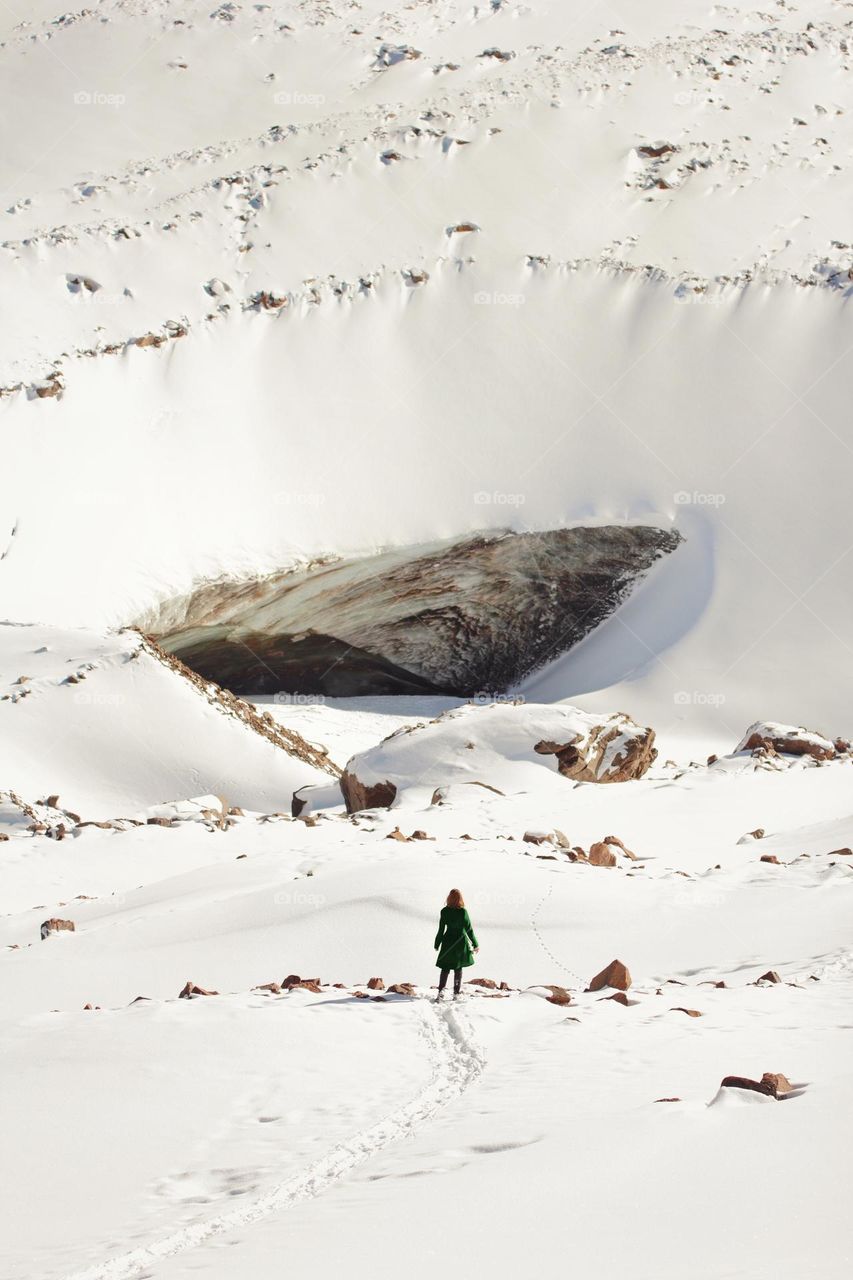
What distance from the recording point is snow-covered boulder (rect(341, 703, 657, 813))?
38.5 ft

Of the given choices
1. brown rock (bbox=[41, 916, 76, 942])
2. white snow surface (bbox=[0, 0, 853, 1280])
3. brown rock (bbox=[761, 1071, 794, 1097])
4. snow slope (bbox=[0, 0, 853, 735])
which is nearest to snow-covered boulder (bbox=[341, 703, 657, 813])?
white snow surface (bbox=[0, 0, 853, 1280])

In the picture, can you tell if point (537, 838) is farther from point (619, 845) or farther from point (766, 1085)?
point (766, 1085)

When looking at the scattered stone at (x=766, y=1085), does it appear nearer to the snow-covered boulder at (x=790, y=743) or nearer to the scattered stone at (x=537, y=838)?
the scattered stone at (x=537, y=838)

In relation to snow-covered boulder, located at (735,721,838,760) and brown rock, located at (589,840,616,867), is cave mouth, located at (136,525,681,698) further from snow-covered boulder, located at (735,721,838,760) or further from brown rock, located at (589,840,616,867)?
brown rock, located at (589,840,616,867)

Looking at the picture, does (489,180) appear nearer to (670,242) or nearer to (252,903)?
(670,242)

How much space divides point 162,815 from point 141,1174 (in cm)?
763

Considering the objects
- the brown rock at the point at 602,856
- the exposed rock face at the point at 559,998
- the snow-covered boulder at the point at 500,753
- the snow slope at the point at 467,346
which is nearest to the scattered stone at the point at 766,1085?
the exposed rock face at the point at 559,998

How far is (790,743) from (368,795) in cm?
446

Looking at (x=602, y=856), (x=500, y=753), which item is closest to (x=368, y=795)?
(x=500, y=753)

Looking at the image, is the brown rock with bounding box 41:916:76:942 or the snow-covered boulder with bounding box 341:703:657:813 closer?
the brown rock with bounding box 41:916:76:942

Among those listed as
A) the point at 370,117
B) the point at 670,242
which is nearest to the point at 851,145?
the point at 670,242

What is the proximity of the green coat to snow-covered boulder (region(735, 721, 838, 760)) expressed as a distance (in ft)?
23.9

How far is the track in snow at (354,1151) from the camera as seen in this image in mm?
2725

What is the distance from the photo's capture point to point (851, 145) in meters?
21.9
